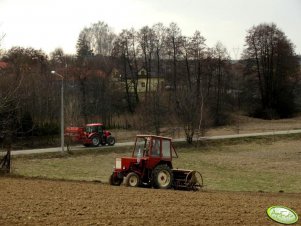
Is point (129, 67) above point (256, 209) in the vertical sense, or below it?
above

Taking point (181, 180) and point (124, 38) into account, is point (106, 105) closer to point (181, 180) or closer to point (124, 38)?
point (124, 38)

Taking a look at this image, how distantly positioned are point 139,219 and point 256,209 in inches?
137

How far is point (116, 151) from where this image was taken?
4194cm

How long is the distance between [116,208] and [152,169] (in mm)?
7474

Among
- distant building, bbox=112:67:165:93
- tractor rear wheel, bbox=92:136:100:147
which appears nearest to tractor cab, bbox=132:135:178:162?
tractor rear wheel, bbox=92:136:100:147

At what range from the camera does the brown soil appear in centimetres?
951

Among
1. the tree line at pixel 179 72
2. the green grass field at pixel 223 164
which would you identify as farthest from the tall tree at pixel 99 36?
the green grass field at pixel 223 164

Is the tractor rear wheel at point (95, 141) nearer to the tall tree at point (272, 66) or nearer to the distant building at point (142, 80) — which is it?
the distant building at point (142, 80)

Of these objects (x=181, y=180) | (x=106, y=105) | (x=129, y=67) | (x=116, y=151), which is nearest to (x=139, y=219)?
(x=181, y=180)
